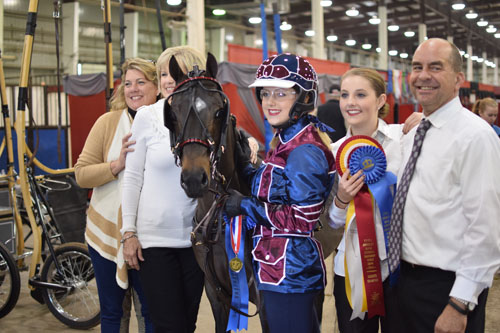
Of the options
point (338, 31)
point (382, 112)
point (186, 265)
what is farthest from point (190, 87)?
point (338, 31)

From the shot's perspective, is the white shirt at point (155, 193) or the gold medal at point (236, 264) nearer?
the gold medal at point (236, 264)

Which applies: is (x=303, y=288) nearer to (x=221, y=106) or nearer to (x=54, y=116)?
(x=221, y=106)

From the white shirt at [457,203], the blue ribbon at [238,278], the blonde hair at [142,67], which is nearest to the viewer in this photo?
the white shirt at [457,203]

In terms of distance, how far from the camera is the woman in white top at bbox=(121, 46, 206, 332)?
2006 millimetres

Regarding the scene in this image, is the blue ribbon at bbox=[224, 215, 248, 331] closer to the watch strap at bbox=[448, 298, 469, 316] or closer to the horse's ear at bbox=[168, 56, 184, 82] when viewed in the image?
the horse's ear at bbox=[168, 56, 184, 82]

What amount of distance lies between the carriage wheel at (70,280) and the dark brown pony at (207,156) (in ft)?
6.65

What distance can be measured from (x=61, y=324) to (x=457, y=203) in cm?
319

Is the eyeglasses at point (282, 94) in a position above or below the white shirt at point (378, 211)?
above

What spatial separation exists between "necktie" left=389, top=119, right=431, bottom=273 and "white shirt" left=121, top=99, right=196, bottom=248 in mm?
795

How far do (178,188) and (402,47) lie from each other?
36.3 metres

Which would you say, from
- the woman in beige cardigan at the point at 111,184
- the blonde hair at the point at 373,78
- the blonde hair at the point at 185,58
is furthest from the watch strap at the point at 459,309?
the woman in beige cardigan at the point at 111,184

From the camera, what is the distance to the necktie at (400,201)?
5.39 ft

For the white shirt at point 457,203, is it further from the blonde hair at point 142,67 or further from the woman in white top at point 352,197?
the blonde hair at point 142,67

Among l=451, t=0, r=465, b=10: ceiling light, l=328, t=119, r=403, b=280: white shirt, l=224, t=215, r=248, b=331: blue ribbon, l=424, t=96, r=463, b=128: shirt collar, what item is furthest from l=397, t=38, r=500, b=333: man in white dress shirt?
l=451, t=0, r=465, b=10: ceiling light
